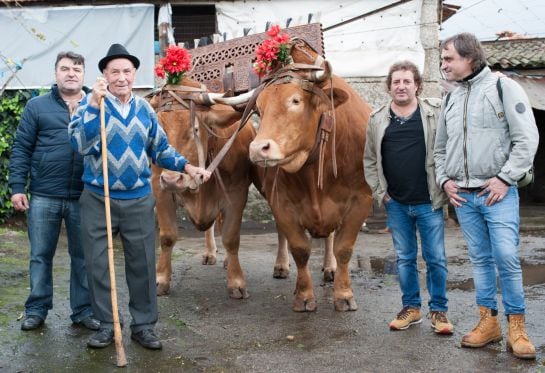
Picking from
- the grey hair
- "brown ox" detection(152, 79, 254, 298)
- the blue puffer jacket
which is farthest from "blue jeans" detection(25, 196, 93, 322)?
the grey hair

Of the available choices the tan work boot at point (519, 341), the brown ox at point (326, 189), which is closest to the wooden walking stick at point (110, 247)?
the brown ox at point (326, 189)

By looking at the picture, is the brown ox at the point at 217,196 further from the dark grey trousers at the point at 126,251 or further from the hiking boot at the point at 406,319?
the hiking boot at the point at 406,319

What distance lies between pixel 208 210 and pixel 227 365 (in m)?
2.18

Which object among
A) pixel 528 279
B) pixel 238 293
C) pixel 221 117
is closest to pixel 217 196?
pixel 221 117

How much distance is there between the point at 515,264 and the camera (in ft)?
13.9

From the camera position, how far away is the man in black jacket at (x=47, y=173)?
4.73 meters

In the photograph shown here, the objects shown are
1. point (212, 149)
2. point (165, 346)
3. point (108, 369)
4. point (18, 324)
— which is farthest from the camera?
point (212, 149)

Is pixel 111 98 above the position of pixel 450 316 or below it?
above

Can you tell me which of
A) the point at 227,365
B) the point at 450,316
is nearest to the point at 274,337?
the point at 227,365

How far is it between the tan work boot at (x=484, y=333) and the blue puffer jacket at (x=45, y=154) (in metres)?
2.97

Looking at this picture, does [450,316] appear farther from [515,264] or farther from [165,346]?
[165,346]

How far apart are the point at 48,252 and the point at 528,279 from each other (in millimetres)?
4553

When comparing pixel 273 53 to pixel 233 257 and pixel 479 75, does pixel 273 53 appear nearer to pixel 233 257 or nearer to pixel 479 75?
pixel 479 75

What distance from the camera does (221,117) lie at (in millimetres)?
5832
